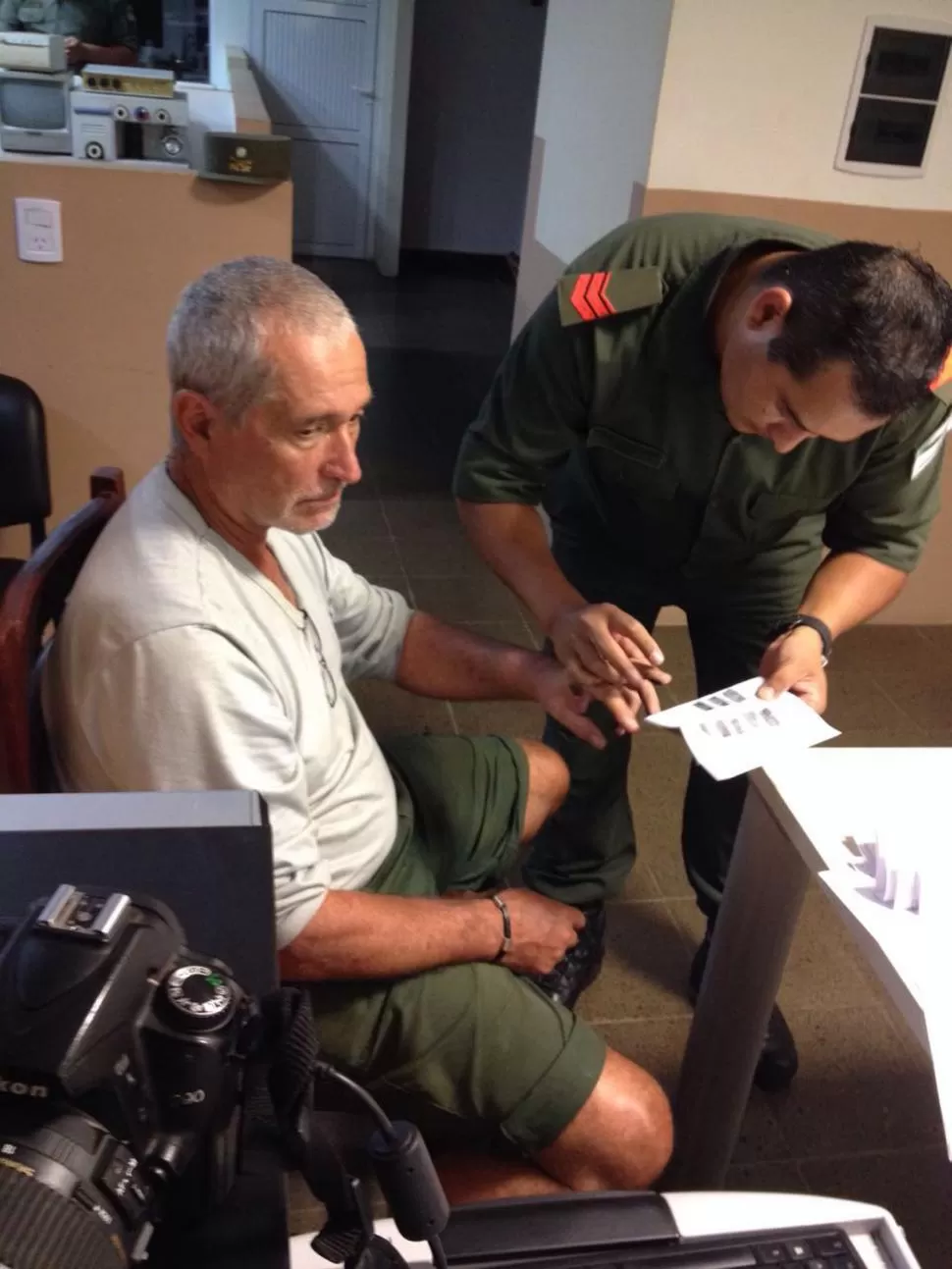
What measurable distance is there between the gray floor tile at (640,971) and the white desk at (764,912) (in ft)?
1.40

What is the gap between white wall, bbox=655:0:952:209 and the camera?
2336 millimetres

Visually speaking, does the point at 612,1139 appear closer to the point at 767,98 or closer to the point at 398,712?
the point at 398,712

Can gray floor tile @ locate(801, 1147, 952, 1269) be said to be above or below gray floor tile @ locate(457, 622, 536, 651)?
below

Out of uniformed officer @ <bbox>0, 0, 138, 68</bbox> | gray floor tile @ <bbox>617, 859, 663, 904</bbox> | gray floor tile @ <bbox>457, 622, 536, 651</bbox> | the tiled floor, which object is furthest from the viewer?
uniformed officer @ <bbox>0, 0, 138, 68</bbox>

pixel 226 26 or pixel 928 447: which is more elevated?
pixel 226 26

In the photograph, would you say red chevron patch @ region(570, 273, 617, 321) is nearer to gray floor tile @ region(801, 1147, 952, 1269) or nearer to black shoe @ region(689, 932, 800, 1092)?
black shoe @ region(689, 932, 800, 1092)

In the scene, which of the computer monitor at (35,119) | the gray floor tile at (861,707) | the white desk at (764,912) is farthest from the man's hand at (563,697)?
the computer monitor at (35,119)

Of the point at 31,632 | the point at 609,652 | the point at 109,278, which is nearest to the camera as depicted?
the point at 31,632

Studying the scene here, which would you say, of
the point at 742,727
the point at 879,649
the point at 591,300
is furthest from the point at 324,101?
the point at 742,727

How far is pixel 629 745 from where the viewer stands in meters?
1.90

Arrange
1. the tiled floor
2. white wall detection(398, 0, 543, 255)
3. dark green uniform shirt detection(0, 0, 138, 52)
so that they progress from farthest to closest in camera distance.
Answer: white wall detection(398, 0, 543, 255)
dark green uniform shirt detection(0, 0, 138, 52)
the tiled floor

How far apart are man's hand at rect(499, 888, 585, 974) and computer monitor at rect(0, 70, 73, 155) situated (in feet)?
6.90

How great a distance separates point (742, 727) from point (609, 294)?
2.07 feet

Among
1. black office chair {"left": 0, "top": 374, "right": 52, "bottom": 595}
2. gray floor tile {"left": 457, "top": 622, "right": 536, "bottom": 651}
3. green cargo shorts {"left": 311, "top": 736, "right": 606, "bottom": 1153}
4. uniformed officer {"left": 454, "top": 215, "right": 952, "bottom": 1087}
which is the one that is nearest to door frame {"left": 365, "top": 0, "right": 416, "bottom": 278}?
gray floor tile {"left": 457, "top": 622, "right": 536, "bottom": 651}
